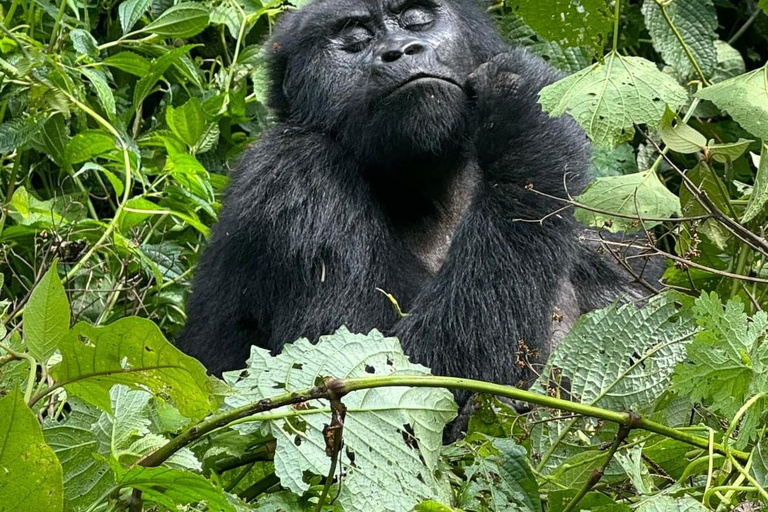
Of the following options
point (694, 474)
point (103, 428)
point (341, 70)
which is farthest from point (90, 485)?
point (341, 70)

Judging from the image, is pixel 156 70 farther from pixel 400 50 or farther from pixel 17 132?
pixel 400 50

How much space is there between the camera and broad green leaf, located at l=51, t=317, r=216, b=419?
1.41 meters

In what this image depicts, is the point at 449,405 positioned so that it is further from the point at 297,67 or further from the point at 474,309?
the point at 297,67

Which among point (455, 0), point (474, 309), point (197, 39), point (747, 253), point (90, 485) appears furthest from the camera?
point (197, 39)

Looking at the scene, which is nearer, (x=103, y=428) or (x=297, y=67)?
(x=103, y=428)

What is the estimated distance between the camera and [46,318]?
1432 millimetres

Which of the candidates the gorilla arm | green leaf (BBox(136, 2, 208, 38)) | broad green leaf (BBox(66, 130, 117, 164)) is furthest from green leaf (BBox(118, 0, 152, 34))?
the gorilla arm

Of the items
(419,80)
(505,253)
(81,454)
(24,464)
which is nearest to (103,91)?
(419,80)

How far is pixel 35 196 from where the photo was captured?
406cm

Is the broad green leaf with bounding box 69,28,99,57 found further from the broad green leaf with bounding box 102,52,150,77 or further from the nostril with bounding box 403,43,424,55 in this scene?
the nostril with bounding box 403,43,424,55

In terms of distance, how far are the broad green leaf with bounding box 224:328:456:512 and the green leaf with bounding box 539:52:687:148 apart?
56 centimetres

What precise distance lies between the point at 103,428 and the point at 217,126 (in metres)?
2.73

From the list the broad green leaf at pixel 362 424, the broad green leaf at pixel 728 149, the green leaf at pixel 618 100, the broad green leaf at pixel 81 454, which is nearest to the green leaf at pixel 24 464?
the broad green leaf at pixel 81 454

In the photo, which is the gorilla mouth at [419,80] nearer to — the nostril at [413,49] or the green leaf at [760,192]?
the nostril at [413,49]
